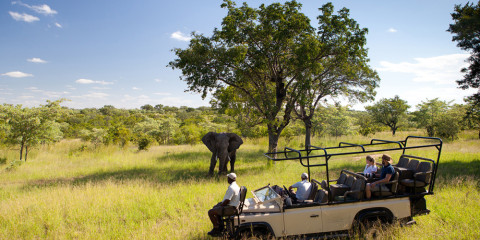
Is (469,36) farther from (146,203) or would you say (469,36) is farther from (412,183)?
(146,203)

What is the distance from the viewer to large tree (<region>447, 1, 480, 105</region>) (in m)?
13.3

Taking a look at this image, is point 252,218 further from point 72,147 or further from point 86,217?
point 72,147

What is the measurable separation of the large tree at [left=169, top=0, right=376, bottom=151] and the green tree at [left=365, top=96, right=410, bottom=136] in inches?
1289

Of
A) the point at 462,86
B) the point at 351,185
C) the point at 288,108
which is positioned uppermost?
the point at 462,86

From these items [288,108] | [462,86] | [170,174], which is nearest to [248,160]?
[288,108]

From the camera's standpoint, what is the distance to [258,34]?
15.4 metres

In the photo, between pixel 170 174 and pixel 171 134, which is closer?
pixel 170 174

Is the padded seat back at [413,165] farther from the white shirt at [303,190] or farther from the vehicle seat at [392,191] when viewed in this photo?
the white shirt at [303,190]

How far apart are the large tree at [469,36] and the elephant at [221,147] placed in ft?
43.8

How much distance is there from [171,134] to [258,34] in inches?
983

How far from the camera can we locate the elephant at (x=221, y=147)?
14.3 m

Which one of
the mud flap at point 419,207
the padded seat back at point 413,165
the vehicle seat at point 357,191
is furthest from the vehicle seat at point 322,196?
the padded seat back at point 413,165

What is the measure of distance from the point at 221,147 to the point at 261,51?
20.3ft

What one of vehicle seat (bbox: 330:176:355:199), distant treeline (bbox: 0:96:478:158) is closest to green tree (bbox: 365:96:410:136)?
distant treeline (bbox: 0:96:478:158)
